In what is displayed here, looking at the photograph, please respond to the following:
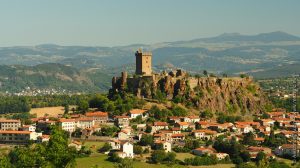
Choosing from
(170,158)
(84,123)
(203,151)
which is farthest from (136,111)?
(170,158)

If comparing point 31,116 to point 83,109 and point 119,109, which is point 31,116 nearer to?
point 83,109

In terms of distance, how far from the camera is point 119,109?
287ft

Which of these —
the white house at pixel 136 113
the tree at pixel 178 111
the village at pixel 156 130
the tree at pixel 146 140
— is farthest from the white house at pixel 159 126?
the tree at pixel 146 140

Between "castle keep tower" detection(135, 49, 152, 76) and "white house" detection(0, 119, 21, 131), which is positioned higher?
"castle keep tower" detection(135, 49, 152, 76)

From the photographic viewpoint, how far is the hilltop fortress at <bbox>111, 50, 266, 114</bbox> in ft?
298

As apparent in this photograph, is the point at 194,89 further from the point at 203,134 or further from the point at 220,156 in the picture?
the point at 220,156

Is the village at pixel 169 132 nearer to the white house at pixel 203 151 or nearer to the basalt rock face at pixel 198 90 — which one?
the white house at pixel 203 151

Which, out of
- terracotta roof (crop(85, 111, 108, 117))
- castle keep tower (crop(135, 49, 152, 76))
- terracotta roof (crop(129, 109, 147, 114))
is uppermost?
castle keep tower (crop(135, 49, 152, 76))

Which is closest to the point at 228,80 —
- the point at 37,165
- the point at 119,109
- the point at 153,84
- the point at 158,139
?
the point at 153,84

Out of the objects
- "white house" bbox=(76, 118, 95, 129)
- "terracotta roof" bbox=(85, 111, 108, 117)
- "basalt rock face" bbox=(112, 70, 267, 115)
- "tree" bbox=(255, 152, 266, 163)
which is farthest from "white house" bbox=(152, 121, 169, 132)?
"tree" bbox=(255, 152, 266, 163)

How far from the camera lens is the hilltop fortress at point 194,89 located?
298 feet

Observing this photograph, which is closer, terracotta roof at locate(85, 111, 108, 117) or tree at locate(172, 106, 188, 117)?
terracotta roof at locate(85, 111, 108, 117)

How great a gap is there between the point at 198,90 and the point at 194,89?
0.63 meters

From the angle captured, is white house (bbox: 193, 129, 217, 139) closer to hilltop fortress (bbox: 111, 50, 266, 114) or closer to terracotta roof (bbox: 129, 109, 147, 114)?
terracotta roof (bbox: 129, 109, 147, 114)
